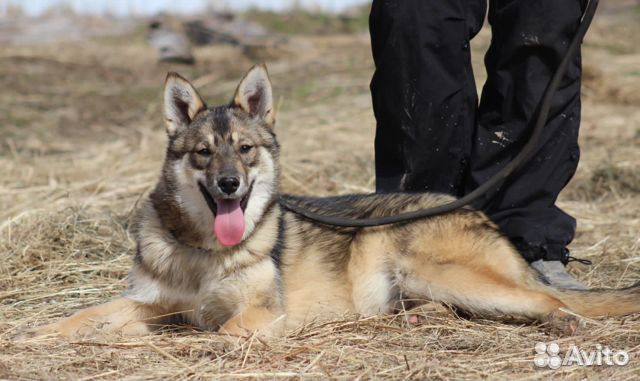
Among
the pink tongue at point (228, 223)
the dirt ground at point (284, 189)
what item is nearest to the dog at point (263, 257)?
the pink tongue at point (228, 223)

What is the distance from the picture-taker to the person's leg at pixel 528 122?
14.7 ft

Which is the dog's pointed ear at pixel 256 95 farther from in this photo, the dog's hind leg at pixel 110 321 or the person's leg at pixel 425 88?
the dog's hind leg at pixel 110 321

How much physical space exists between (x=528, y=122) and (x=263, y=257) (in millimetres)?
1674

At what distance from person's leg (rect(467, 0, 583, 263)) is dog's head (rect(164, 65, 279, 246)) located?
1265 mm

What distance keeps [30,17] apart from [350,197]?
19.3 m

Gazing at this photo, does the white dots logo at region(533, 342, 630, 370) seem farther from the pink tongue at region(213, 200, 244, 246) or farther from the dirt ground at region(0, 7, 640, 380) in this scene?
the pink tongue at region(213, 200, 244, 246)

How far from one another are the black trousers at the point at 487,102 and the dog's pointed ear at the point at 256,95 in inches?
27.3

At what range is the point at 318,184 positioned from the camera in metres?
7.10

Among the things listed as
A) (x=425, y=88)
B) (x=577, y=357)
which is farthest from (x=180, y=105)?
(x=577, y=357)

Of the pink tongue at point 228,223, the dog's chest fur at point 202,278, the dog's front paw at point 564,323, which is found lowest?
the dog's front paw at point 564,323

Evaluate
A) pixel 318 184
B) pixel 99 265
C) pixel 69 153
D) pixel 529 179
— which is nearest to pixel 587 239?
pixel 529 179

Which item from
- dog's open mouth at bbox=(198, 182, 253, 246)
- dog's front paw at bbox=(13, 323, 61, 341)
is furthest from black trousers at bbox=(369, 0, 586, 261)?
dog's front paw at bbox=(13, 323, 61, 341)

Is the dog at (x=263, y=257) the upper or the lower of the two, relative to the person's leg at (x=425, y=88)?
lower

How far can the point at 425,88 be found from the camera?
4.63 metres
